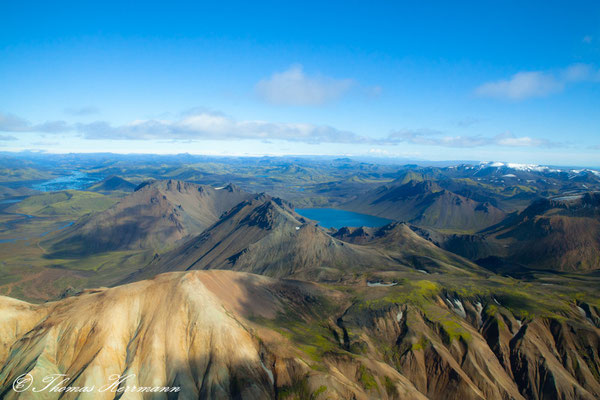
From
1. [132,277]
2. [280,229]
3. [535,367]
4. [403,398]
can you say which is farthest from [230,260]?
[535,367]

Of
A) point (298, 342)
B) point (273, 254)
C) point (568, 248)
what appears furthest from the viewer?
point (568, 248)

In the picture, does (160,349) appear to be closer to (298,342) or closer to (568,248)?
(298,342)

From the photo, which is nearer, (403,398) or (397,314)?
(403,398)

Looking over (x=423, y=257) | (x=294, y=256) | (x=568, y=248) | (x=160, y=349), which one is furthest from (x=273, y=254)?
(x=568, y=248)

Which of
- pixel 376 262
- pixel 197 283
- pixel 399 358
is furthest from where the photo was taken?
pixel 376 262

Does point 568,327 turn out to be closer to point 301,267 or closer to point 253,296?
point 253,296

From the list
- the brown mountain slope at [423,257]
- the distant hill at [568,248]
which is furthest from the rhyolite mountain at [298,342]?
the distant hill at [568,248]
